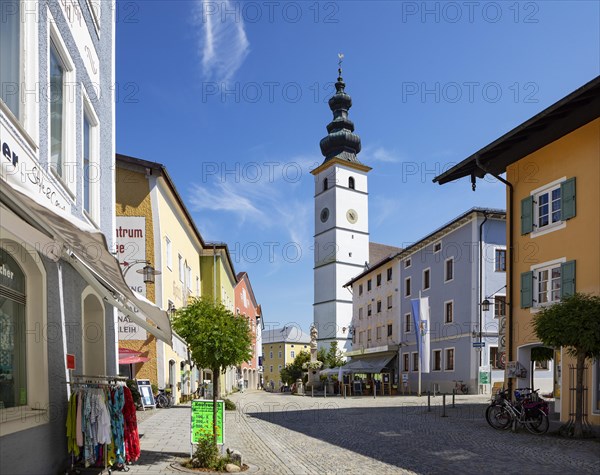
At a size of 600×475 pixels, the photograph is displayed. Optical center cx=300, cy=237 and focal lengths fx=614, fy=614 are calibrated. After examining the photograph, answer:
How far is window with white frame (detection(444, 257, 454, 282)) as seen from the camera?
124 ft

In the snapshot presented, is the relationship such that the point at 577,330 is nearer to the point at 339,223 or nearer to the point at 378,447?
the point at 378,447

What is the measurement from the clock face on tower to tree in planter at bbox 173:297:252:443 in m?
70.9

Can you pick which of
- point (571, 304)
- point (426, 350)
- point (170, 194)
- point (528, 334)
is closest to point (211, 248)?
point (170, 194)

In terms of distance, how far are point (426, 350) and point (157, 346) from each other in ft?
43.4

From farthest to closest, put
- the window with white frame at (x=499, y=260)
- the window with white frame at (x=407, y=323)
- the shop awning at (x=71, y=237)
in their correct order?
the window with white frame at (x=407, y=323), the window with white frame at (x=499, y=260), the shop awning at (x=71, y=237)

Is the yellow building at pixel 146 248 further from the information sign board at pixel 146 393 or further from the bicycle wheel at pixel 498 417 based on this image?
the bicycle wheel at pixel 498 417

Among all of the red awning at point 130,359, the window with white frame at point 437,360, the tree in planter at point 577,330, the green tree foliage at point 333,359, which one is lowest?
the green tree foliage at point 333,359

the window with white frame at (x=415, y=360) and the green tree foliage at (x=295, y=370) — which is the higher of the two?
the window with white frame at (x=415, y=360)

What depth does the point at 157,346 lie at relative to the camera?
23250mm

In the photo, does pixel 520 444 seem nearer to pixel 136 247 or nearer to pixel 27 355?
pixel 27 355

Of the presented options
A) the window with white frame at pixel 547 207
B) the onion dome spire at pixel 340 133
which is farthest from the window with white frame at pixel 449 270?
the onion dome spire at pixel 340 133

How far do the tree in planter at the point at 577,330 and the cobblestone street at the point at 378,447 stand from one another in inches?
56.8

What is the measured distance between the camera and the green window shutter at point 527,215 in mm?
19469

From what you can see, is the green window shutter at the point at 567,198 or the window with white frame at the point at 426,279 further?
the window with white frame at the point at 426,279
